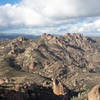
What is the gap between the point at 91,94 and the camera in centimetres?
13625

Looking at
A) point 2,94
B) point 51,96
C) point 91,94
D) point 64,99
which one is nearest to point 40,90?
point 51,96

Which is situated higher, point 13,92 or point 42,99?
point 13,92

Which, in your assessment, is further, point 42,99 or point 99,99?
point 42,99

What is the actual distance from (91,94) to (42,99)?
194 ft

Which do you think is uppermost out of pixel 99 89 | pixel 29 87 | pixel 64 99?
pixel 99 89

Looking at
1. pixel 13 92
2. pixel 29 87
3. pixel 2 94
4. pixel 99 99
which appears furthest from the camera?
pixel 29 87

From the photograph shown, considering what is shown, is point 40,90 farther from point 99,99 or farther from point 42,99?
point 99,99

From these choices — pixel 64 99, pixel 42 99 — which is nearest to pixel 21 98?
pixel 42 99

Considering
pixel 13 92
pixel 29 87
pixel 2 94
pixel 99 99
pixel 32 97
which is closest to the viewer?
pixel 99 99

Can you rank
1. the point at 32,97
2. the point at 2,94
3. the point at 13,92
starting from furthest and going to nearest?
1. the point at 32,97
2. the point at 13,92
3. the point at 2,94

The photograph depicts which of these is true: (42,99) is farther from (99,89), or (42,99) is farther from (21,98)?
(99,89)

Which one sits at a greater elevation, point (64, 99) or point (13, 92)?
point (13, 92)

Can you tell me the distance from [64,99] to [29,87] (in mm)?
38800

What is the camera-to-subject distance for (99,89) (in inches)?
5330
